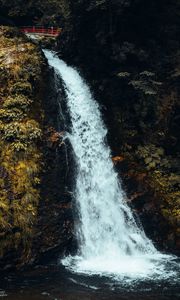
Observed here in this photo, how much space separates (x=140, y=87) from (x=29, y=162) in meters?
6.49

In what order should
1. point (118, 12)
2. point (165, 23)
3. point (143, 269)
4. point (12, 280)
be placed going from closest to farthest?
1. point (12, 280)
2. point (143, 269)
3. point (118, 12)
4. point (165, 23)

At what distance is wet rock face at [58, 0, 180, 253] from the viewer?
1775 cm

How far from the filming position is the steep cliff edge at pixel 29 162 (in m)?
14.2

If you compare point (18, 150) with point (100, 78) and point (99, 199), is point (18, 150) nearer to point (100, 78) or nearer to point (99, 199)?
point (99, 199)

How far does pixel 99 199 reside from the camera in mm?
17016

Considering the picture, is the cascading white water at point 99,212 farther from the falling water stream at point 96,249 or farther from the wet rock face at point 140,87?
the wet rock face at point 140,87

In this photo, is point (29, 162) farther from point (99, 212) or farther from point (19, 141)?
point (99, 212)

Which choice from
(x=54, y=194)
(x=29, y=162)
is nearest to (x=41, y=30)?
(x=29, y=162)

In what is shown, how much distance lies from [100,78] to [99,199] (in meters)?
6.46

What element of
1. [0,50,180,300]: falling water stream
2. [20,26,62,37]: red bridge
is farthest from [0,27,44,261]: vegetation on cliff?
[20,26,62,37]: red bridge

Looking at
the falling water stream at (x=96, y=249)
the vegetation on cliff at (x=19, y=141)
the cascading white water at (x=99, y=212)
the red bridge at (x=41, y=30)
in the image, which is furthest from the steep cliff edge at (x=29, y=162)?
the red bridge at (x=41, y=30)

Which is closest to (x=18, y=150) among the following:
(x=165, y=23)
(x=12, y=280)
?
(x=12, y=280)

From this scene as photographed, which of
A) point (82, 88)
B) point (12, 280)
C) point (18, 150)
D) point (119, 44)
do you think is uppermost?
point (119, 44)

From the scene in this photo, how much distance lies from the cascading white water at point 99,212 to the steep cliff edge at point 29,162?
97cm
